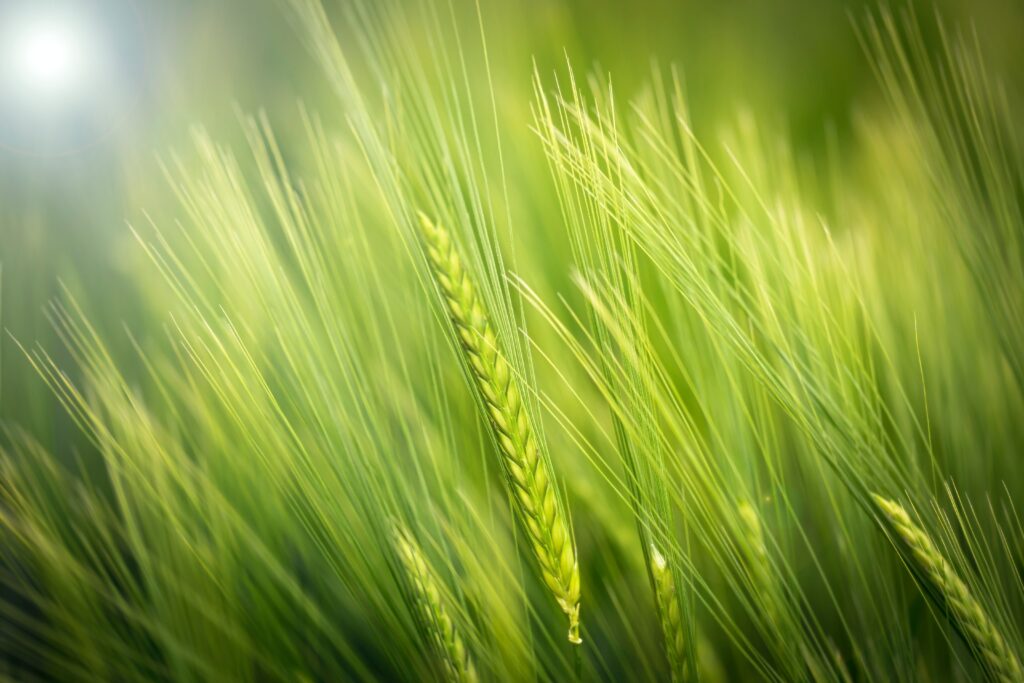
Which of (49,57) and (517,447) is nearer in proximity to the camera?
(517,447)

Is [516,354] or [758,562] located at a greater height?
[516,354]

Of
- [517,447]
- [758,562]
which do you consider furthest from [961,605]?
[517,447]

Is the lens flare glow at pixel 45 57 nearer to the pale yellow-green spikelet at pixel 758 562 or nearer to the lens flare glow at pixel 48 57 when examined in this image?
the lens flare glow at pixel 48 57

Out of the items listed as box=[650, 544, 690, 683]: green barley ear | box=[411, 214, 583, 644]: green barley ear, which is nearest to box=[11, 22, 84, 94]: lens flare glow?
box=[411, 214, 583, 644]: green barley ear

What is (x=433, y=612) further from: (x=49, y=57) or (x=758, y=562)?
(x=49, y=57)

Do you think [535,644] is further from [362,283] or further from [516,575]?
[362,283]

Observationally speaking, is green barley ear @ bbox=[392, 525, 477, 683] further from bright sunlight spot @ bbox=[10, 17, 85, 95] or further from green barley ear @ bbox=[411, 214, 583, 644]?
bright sunlight spot @ bbox=[10, 17, 85, 95]

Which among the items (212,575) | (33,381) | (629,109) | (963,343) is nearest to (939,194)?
(963,343)
